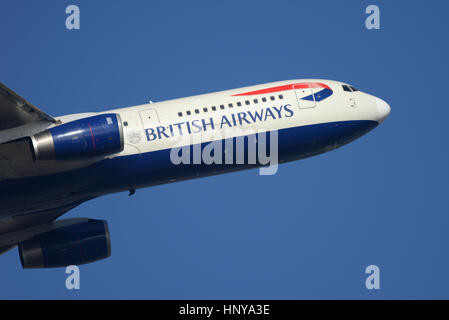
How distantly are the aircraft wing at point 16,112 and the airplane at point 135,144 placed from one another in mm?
46

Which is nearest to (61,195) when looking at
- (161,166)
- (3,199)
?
(3,199)

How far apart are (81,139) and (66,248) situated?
405 inches

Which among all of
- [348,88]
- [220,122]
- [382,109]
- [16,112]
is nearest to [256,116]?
[220,122]

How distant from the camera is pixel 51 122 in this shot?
1357 inches

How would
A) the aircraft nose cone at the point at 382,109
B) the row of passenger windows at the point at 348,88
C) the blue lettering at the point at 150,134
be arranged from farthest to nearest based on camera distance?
the row of passenger windows at the point at 348,88, the aircraft nose cone at the point at 382,109, the blue lettering at the point at 150,134

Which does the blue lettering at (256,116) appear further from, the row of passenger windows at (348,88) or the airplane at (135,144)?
the row of passenger windows at (348,88)

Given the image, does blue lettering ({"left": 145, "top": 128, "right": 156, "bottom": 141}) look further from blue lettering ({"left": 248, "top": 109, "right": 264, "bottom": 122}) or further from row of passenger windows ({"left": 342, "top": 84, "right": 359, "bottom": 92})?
row of passenger windows ({"left": 342, "top": 84, "right": 359, "bottom": 92})

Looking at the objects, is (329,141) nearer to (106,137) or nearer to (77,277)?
(106,137)

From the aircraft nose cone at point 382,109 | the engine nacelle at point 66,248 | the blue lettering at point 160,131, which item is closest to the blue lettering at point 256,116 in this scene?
the blue lettering at point 160,131

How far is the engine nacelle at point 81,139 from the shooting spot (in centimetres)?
3347

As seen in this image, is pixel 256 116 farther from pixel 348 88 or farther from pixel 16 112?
pixel 16 112

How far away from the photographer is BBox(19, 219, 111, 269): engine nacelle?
41.9 metres

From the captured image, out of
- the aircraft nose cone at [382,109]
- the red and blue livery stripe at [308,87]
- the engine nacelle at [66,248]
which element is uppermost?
the red and blue livery stripe at [308,87]

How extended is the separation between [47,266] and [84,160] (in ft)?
33.9
